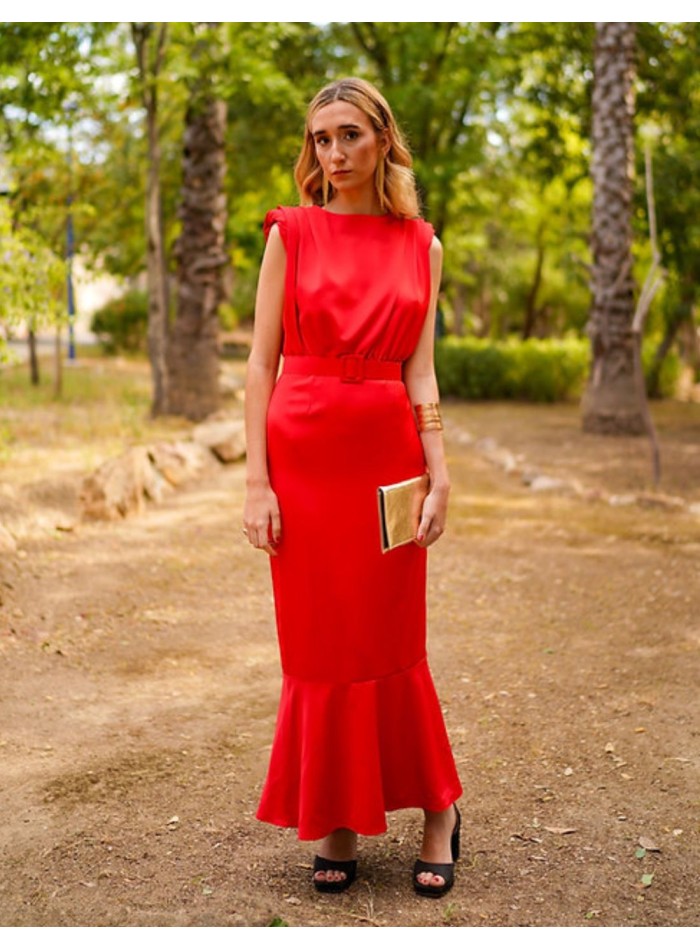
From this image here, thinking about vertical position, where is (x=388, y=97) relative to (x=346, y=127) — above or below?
above

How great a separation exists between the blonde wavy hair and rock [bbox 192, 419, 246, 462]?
305 inches

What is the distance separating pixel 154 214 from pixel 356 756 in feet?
33.2

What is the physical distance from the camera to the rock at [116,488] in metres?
7.67

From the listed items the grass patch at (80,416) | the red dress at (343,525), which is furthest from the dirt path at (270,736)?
the grass patch at (80,416)

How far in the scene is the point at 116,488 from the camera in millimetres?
7867

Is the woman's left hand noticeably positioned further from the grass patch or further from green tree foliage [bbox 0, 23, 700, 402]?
green tree foliage [bbox 0, 23, 700, 402]

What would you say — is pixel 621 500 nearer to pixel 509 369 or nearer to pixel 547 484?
pixel 547 484

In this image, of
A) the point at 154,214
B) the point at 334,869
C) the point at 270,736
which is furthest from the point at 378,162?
the point at 154,214

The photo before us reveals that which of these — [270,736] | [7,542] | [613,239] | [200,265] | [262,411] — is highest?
[613,239]

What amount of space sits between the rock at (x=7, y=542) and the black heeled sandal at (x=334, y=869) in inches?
156

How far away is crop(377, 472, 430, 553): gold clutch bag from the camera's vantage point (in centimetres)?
285

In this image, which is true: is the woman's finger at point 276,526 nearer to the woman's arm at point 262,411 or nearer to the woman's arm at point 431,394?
the woman's arm at point 262,411

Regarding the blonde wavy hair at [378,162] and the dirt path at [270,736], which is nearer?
the blonde wavy hair at [378,162]

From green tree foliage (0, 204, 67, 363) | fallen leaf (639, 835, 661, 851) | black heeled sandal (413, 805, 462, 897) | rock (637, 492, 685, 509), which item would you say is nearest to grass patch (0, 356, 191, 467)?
green tree foliage (0, 204, 67, 363)
